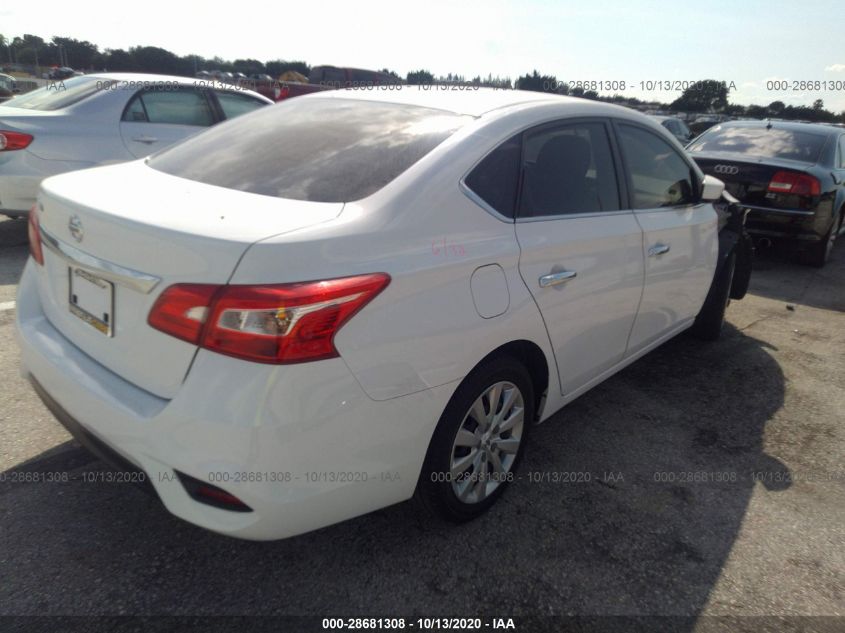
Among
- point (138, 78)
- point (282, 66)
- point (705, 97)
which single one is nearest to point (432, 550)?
point (138, 78)

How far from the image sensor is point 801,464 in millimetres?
3230

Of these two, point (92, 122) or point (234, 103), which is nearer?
point (92, 122)

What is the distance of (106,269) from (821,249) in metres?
7.65

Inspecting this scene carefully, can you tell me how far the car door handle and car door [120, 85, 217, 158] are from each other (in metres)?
4.90

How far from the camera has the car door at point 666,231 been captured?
3236 millimetres

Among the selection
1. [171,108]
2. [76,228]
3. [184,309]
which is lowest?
[184,309]

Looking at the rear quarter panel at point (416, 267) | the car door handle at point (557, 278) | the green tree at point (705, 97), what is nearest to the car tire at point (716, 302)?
the car door handle at point (557, 278)

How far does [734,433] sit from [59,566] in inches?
129

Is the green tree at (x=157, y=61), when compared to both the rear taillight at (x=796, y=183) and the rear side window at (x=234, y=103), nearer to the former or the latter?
the rear side window at (x=234, y=103)

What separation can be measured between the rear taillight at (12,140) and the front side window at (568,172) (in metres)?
4.89

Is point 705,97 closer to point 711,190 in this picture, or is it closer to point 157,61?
point 711,190

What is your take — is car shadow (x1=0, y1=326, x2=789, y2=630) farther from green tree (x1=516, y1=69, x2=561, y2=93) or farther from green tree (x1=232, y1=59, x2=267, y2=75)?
green tree (x1=232, y1=59, x2=267, y2=75)

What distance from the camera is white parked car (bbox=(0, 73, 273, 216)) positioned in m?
5.45

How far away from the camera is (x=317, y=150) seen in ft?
7.86
